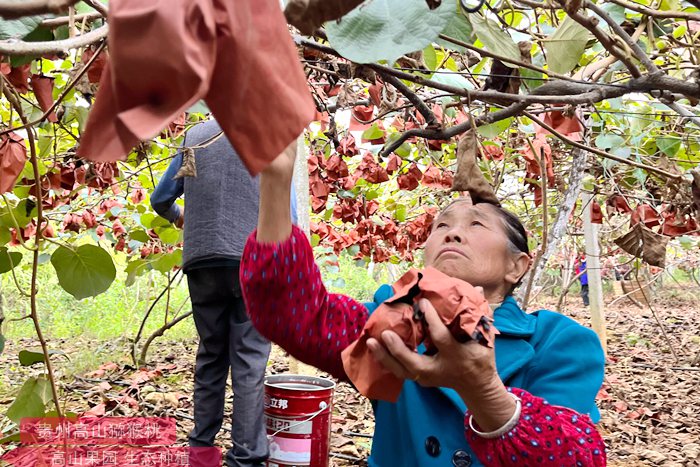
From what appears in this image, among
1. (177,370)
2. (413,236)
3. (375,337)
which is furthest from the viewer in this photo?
(413,236)

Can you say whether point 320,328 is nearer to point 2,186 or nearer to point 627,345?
point 2,186

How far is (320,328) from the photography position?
3.14 feet

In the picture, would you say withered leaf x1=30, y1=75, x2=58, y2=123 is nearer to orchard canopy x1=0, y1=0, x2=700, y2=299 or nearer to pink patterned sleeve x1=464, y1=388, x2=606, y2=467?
orchard canopy x1=0, y1=0, x2=700, y2=299

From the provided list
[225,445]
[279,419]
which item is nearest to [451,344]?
[279,419]

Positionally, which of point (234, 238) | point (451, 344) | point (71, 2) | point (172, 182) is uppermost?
point (172, 182)

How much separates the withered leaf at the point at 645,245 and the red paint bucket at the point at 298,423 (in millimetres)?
975

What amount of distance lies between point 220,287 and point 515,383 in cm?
145

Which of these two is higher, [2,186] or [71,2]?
[2,186]

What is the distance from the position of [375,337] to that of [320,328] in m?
0.32

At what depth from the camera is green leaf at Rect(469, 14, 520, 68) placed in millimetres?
775

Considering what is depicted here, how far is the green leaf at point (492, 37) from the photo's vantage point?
0.77 meters

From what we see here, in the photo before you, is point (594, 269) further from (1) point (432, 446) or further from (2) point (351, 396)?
(1) point (432, 446)

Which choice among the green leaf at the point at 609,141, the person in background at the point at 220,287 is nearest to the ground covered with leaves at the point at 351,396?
the person in background at the point at 220,287

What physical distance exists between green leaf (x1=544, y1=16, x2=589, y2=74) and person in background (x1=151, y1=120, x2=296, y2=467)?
1441 millimetres
